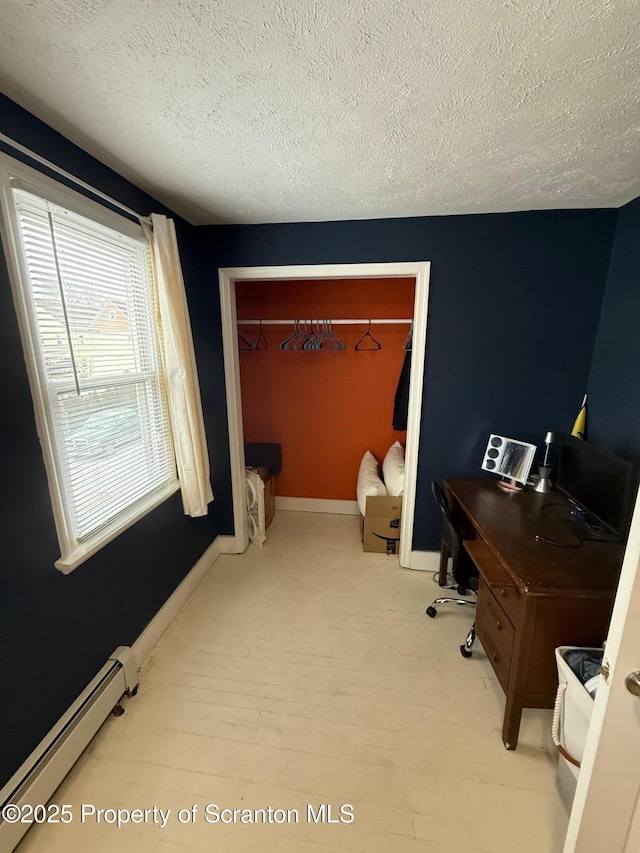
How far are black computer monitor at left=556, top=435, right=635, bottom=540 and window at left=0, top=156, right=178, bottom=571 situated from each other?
2.22m

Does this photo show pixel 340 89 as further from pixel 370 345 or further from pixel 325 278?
pixel 370 345

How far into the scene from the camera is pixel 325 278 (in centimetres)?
226

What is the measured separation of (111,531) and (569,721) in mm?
1914

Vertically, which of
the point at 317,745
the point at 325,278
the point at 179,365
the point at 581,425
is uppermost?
the point at 325,278

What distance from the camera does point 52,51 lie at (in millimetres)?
907

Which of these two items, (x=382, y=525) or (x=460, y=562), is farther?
(x=382, y=525)

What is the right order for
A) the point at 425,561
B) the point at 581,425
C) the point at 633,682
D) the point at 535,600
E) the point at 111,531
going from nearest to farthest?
the point at 633,682 → the point at 535,600 → the point at 111,531 → the point at 581,425 → the point at 425,561

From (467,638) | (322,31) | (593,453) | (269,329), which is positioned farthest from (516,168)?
(467,638)

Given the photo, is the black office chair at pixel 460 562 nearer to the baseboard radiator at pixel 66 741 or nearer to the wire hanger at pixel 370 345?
the wire hanger at pixel 370 345

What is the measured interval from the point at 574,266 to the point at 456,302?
67 cm

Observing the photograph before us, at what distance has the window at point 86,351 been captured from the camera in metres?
1.18

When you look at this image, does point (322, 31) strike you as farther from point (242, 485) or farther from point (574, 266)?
point (242, 485)

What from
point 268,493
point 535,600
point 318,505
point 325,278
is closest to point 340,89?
point 325,278

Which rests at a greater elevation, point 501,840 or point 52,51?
point 52,51
